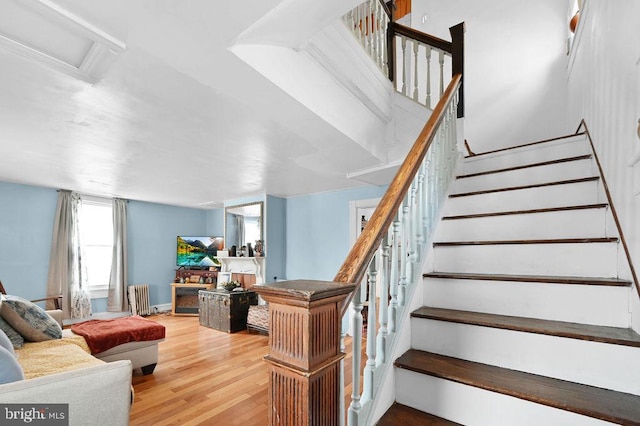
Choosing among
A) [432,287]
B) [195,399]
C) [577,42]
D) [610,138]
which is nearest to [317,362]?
[432,287]

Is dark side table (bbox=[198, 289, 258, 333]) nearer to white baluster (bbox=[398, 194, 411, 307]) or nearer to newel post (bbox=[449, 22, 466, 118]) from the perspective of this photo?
white baluster (bbox=[398, 194, 411, 307])

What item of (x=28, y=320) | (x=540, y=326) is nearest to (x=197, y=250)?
(x=28, y=320)

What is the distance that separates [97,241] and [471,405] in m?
6.59

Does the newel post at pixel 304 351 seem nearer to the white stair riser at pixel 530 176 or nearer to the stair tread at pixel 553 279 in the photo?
the stair tread at pixel 553 279

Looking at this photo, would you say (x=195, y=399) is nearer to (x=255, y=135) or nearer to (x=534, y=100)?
(x=255, y=135)

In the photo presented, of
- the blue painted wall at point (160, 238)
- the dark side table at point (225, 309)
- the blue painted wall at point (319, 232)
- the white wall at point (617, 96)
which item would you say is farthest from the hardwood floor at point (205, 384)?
the white wall at point (617, 96)

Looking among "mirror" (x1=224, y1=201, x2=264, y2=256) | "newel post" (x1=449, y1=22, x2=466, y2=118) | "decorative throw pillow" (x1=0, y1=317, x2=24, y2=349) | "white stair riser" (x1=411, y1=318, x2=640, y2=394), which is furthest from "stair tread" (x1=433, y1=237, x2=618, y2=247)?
"mirror" (x1=224, y1=201, x2=264, y2=256)

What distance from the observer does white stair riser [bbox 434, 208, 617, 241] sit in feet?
5.57

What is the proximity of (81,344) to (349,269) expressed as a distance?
3.08m

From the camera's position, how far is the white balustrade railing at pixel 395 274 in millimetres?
1106

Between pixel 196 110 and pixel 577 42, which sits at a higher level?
pixel 577 42

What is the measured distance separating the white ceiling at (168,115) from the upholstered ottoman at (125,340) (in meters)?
1.78

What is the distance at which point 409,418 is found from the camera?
1263 millimetres

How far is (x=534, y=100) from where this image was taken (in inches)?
143
